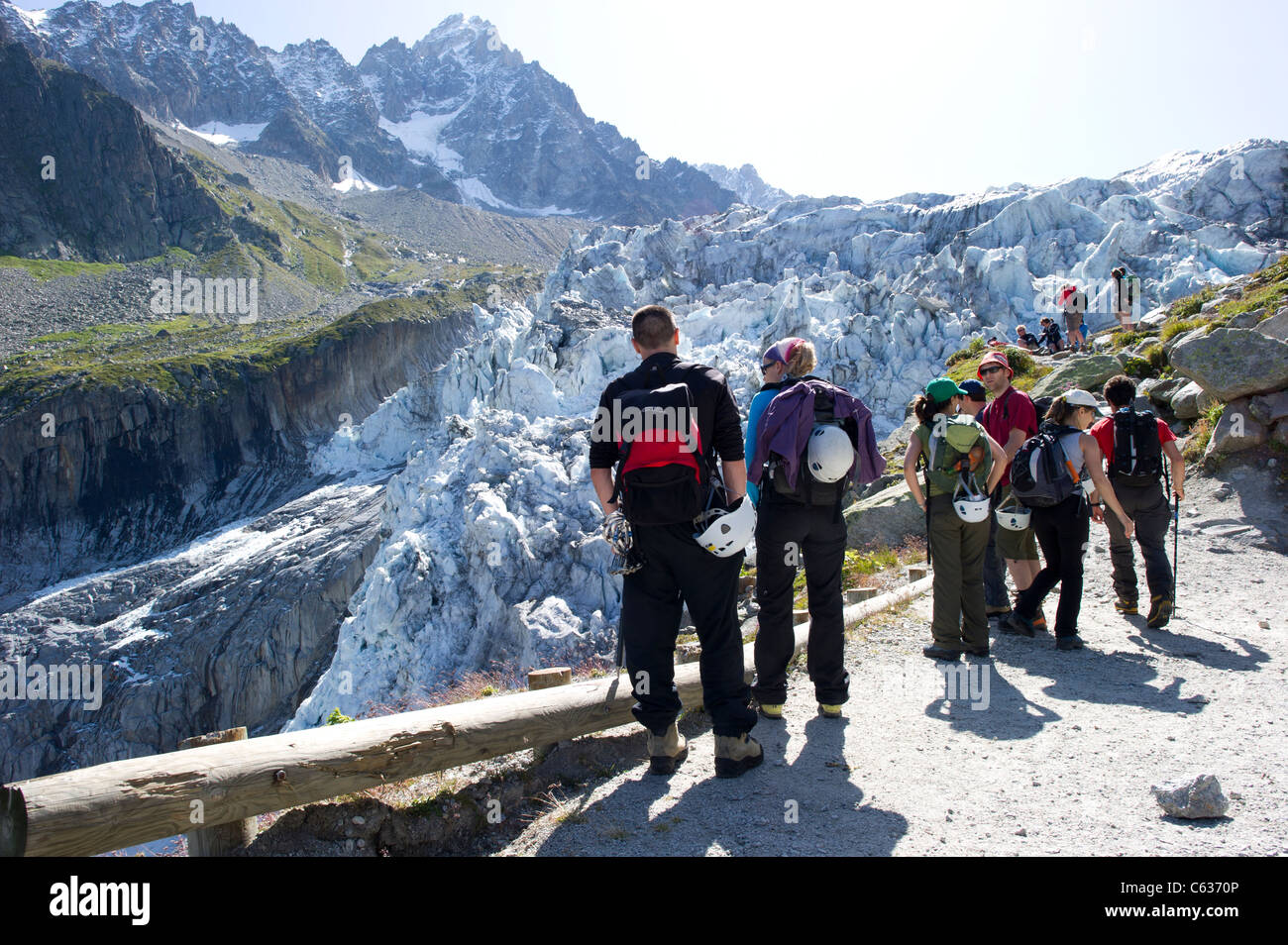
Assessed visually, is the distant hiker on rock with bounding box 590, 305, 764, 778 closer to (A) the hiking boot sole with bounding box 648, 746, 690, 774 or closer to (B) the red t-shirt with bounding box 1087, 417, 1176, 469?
(A) the hiking boot sole with bounding box 648, 746, 690, 774

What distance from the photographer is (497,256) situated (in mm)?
132375

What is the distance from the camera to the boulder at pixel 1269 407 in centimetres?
811

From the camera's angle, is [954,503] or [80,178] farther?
[80,178]

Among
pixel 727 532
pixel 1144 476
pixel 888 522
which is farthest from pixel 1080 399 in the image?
pixel 888 522

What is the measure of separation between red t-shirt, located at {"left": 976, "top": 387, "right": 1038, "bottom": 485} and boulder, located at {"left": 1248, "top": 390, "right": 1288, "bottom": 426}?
444 centimetres

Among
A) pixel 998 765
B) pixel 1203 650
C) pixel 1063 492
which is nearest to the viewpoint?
pixel 998 765

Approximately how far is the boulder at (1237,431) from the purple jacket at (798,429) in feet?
23.5

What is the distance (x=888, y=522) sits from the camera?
34.6 ft

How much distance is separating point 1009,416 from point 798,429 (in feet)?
10.5

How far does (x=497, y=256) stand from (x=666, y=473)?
5437 inches

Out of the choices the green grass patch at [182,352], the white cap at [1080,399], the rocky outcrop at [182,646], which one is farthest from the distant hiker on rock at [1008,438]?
the green grass patch at [182,352]

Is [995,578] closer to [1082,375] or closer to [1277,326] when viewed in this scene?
[1277,326]

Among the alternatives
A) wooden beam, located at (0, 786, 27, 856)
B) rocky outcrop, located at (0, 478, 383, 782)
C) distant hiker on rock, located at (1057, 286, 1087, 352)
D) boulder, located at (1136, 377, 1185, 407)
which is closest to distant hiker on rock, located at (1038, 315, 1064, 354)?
distant hiker on rock, located at (1057, 286, 1087, 352)
